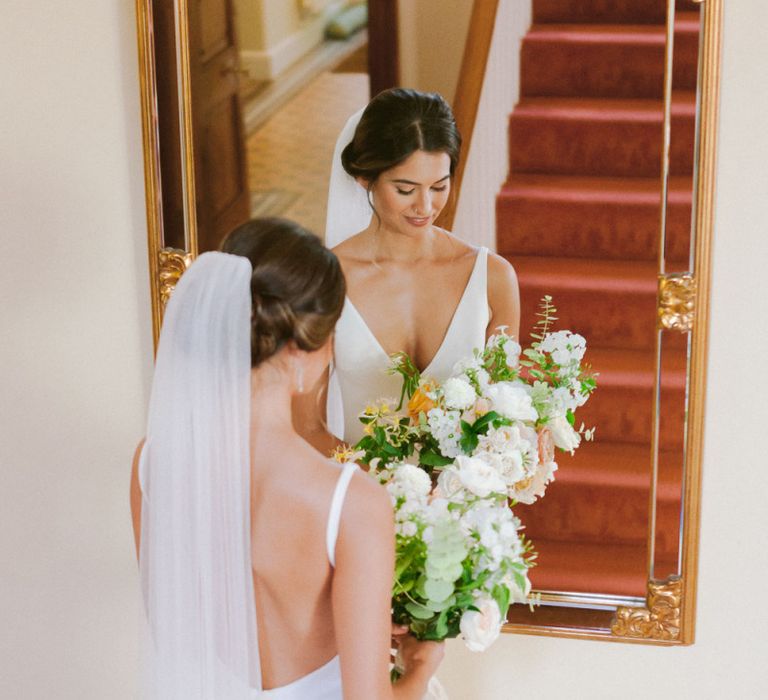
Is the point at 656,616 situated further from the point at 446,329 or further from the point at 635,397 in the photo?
the point at 446,329

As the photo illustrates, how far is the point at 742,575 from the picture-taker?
274cm

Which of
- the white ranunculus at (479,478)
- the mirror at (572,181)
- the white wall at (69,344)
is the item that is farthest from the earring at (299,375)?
the white wall at (69,344)

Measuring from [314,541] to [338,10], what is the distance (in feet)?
4.18

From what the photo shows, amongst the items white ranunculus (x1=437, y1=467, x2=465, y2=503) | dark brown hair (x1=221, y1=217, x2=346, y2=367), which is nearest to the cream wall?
white ranunculus (x1=437, y1=467, x2=465, y2=503)

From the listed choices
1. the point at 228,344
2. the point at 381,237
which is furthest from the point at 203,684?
the point at 381,237

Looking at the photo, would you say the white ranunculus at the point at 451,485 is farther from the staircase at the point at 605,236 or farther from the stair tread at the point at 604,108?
the stair tread at the point at 604,108

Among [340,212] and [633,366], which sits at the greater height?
[340,212]

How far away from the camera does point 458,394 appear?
2260 mm

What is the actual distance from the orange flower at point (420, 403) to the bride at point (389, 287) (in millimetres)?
126

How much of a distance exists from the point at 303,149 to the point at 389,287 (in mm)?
376

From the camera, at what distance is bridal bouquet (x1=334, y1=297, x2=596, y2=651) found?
200cm

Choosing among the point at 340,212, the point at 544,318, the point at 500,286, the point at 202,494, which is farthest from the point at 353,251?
the point at 202,494

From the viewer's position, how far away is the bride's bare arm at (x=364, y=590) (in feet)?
5.85

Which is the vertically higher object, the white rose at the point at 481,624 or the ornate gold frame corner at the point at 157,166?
the ornate gold frame corner at the point at 157,166
